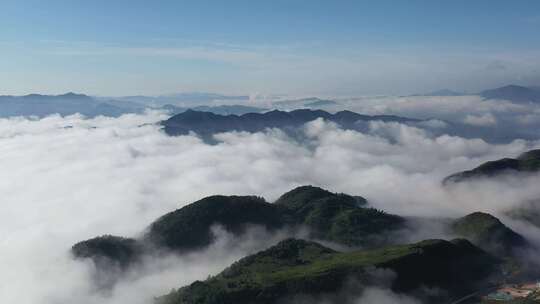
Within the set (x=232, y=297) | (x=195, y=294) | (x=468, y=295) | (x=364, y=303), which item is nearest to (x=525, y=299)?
(x=468, y=295)

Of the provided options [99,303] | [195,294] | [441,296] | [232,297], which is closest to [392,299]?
[441,296]

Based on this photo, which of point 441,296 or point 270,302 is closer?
point 270,302

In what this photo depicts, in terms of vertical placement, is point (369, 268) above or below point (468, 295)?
above

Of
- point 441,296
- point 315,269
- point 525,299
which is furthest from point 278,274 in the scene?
point 525,299

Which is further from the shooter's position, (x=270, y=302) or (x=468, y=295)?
(x=468, y=295)

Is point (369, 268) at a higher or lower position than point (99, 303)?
higher

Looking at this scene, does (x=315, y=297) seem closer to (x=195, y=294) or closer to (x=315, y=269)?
(x=315, y=269)

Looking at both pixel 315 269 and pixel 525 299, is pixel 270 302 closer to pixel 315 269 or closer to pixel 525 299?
pixel 315 269
